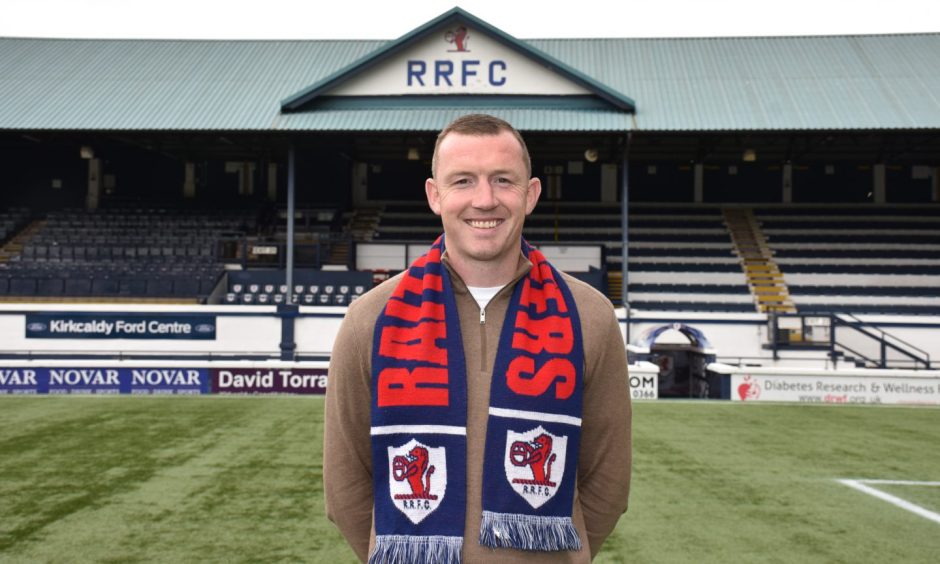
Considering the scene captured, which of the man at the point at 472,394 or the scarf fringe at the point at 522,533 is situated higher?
the man at the point at 472,394

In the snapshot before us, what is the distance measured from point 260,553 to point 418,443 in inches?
155

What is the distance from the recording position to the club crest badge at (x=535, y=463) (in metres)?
2.48

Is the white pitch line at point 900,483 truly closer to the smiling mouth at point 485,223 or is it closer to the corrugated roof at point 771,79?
the smiling mouth at point 485,223

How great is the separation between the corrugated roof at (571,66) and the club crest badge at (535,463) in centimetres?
1957

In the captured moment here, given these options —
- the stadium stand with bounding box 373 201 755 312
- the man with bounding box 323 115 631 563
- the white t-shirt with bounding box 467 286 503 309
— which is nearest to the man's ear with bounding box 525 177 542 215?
the man with bounding box 323 115 631 563

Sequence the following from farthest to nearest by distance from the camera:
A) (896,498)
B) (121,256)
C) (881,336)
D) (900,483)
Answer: (121,256)
(881,336)
(900,483)
(896,498)

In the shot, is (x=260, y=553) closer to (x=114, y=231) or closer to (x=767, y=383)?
(x=767, y=383)

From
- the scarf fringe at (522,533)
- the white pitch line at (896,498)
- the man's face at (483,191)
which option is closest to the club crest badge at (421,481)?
the scarf fringe at (522,533)

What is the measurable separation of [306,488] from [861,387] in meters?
11.9

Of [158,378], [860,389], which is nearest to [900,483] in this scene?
[860,389]

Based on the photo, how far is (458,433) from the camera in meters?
2.50

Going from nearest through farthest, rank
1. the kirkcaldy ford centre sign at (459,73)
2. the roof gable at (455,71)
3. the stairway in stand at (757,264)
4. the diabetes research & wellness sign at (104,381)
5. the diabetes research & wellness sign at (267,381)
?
the diabetes research & wellness sign at (104,381) → the diabetes research & wellness sign at (267,381) → the roof gable at (455,71) → the kirkcaldy ford centre sign at (459,73) → the stairway in stand at (757,264)

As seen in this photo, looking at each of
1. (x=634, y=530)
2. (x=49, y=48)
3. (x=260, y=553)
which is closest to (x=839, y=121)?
(x=634, y=530)

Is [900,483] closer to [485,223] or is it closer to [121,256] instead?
[485,223]
